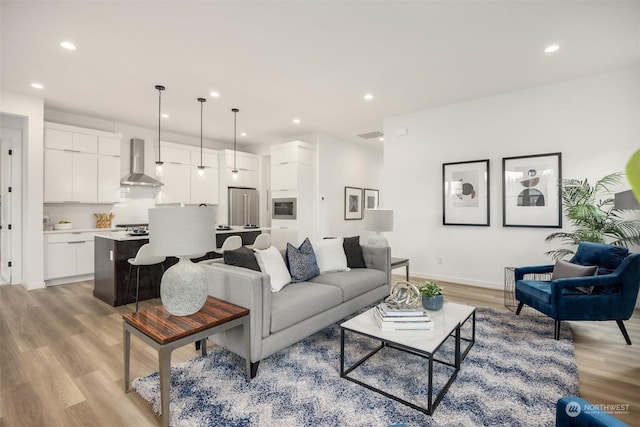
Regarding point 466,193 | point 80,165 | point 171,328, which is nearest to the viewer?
point 171,328

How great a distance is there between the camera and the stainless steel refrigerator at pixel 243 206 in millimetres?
6938

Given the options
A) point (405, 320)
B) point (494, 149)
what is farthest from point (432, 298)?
point (494, 149)

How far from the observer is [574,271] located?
9.21 ft

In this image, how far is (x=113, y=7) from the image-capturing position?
7.99 feet

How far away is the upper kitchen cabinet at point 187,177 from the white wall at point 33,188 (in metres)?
1.87

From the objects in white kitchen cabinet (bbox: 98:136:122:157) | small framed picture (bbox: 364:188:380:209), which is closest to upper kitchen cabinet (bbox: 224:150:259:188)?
white kitchen cabinet (bbox: 98:136:122:157)

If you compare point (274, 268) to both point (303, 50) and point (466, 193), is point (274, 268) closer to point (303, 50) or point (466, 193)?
point (303, 50)

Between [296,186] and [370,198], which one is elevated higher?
[296,186]

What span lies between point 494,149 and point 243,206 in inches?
205

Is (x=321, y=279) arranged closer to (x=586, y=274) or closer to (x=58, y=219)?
(x=586, y=274)

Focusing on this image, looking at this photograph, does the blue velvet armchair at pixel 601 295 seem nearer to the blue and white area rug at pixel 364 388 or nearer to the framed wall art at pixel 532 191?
the blue and white area rug at pixel 364 388

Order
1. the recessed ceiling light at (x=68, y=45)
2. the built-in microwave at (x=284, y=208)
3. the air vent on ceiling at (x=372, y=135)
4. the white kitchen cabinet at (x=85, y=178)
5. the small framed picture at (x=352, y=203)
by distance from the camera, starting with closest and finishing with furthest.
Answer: the recessed ceiling light at (x=68, y=45) < the white kitchen cabinet at (x=85, y=178) < the built-in microwave at (x=284, y=208) < the air vent on ceiling at (x=372, y=135) < the small framed picture at (x=352, y=203)

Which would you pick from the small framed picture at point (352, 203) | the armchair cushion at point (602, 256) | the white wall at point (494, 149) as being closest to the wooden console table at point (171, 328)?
the armchair cushion at point (602, 256)

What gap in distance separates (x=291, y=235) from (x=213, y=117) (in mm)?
2686
